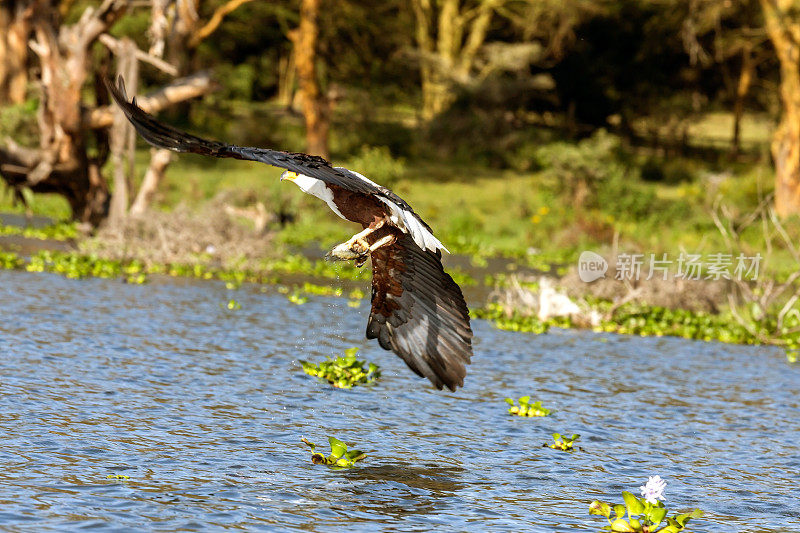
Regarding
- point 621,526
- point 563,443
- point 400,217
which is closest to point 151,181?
point 563,443

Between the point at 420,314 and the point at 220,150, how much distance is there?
206 centimetres

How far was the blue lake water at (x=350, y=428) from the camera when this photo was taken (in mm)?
7297

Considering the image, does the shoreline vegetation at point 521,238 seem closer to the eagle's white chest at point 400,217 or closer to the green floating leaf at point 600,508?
the green floating leaf at point 600,508

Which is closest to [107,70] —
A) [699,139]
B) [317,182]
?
[317,182]

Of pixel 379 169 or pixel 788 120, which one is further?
pixel 379 169

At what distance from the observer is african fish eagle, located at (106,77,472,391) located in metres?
6.93

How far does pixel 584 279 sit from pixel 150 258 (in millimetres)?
7722

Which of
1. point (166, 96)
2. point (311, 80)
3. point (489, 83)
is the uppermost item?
point (489, 83)

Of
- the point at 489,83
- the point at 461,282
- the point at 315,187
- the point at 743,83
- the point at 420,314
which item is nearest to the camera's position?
the point at 315,187

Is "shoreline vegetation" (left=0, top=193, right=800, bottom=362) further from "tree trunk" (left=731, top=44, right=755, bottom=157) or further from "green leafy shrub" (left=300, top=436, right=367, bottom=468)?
"tree trunk" (left=731, top=44, right=755, bottom=157)

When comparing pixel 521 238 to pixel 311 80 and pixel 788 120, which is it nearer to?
pixel 788 120

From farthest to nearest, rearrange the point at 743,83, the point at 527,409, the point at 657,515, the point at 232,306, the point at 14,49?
the point at 743,83, the point at 14,49, the point at 232,306, the point at 527,409, the point at 657,515

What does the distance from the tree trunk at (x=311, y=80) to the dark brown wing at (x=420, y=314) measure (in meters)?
25.6

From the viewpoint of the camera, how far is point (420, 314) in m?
8.06
